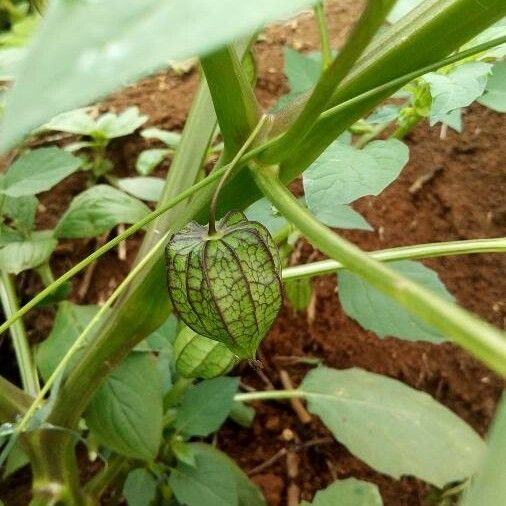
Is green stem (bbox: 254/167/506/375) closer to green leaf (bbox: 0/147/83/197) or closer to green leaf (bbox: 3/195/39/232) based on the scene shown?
green leaf (bbox: 0/147/83/197)

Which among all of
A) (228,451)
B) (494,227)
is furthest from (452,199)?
(228,451)

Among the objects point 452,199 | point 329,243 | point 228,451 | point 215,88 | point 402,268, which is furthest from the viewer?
point 452,199

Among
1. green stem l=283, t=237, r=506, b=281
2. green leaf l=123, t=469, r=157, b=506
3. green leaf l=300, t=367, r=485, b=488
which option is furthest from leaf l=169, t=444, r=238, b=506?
green stem l=283, t=237, r=506, b=281

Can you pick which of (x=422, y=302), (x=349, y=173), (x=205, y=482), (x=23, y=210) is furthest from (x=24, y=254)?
(x=422, y=302)

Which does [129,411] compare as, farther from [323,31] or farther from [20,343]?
[323,31]

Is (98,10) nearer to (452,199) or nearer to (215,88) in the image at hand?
(215,88)

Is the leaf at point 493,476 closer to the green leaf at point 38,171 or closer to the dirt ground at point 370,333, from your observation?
the green leaf at point 38,171
